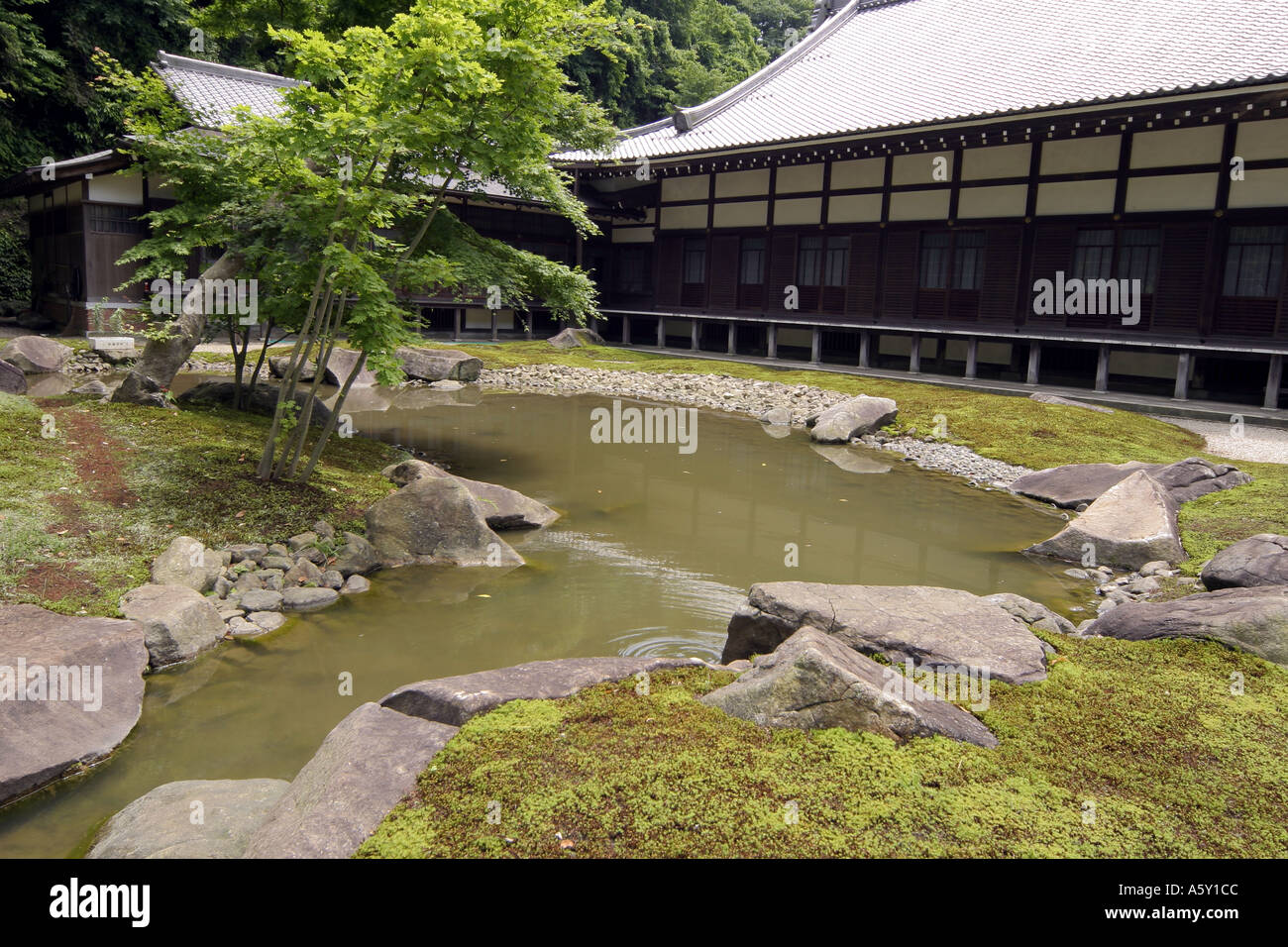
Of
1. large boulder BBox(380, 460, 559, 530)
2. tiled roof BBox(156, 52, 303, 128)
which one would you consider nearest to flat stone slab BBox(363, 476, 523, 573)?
large boulder BBox(380, 460, 559, 530)

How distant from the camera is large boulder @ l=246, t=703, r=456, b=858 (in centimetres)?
369

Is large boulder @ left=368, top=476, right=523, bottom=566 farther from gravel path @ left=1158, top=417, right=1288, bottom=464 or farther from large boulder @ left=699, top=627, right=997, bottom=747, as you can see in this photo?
gravel path @ left=1158, top=417, right=1288, bottom=464

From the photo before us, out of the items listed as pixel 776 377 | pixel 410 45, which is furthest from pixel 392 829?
pixel 776 377

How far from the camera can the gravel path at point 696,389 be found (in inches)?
683

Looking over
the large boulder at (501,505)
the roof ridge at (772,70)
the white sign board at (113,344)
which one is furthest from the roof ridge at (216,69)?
the large boulder at (501,505)

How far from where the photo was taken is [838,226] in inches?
965

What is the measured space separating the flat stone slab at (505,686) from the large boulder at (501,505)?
5.36 m

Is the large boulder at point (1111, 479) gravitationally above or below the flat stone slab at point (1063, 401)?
below

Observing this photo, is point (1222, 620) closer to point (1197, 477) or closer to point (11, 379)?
point (1197, 477)

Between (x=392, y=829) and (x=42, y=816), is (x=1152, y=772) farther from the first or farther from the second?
(x=42, y=816)

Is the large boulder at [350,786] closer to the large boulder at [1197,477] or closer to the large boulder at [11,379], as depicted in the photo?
the large boulder at [1197,477]

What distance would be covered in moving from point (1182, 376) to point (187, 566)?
1906 cm

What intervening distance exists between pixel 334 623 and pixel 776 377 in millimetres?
16841

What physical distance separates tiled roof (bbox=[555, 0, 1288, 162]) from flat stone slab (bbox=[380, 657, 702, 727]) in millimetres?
14340
